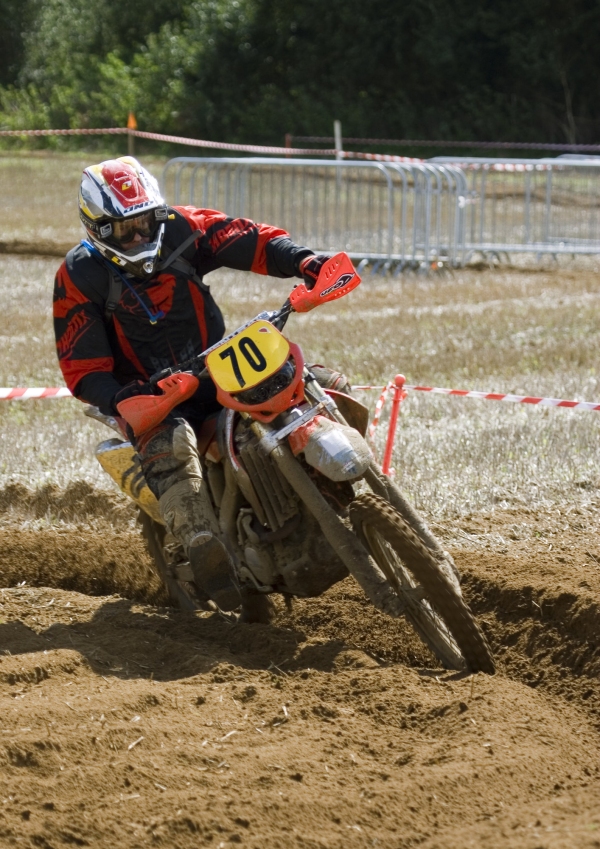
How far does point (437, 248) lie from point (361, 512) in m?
14.9

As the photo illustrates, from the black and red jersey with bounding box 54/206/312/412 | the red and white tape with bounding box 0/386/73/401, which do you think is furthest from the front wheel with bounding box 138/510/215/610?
the red and white tape with bounding box 0/386/73/401

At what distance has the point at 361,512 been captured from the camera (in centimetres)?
475

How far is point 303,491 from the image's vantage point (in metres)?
4.96

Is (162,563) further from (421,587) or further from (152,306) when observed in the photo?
(421,587)

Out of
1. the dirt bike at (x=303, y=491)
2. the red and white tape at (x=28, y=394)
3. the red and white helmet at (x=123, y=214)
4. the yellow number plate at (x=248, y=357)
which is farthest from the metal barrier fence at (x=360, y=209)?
the yellow number plate at (x=248, y=357)

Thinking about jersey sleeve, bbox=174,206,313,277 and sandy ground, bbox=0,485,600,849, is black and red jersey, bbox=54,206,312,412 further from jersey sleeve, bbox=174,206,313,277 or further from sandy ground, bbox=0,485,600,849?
sandy ground, bbox=0,485,600,849

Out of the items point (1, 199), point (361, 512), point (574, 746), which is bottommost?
point (1, 199)

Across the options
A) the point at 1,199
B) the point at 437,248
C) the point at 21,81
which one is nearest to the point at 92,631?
the point at 437,248

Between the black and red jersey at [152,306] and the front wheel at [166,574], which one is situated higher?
the black and red jersey at [152,306]

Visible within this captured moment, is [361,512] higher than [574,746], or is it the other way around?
[361,512]

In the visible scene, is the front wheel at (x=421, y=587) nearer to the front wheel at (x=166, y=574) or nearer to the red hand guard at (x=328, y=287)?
Answer: the red hand guard at (x=328, y=287)

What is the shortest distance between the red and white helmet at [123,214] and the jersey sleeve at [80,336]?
0.80ft

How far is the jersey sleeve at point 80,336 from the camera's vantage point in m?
5.77

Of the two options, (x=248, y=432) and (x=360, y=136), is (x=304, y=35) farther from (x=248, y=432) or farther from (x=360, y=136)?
(x=248, y=432)
